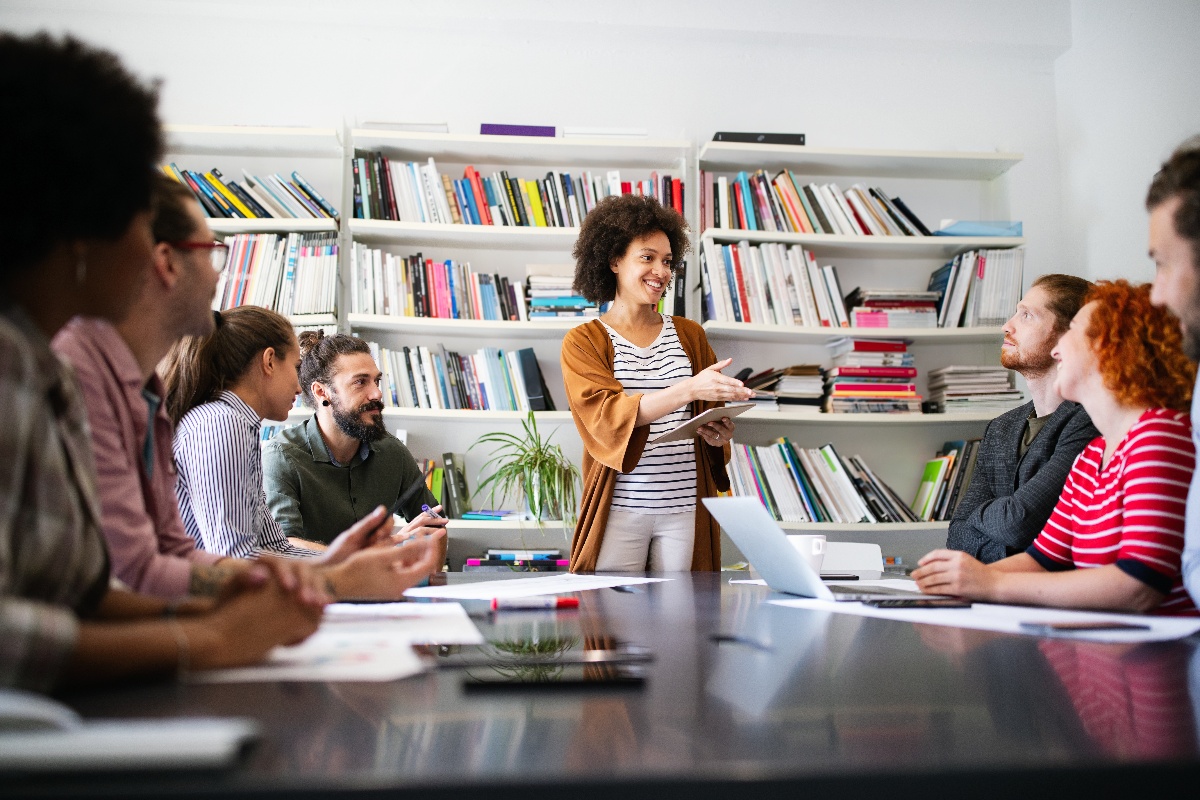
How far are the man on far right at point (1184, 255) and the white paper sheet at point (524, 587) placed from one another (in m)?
0.88

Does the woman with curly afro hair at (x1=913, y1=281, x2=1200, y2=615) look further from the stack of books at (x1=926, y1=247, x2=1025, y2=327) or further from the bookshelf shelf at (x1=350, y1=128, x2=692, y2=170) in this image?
the bookshelf shelf at (x1=350, y1=128, x2=692, y2=170)

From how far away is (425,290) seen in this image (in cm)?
349

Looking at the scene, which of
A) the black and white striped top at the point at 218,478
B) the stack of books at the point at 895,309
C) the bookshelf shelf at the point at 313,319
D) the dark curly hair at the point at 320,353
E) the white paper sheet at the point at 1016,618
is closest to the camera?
the white paper sheet at the point at 1016,618

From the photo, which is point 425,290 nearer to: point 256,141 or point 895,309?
point 256,141

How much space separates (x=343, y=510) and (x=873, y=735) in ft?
7.73

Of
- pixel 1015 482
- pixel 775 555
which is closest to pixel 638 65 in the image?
pixel 1015 482

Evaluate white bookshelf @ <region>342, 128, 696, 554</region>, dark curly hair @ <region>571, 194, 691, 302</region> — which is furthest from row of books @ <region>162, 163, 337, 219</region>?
dark curly hair @ <region>571, 194, 691, 302</region>

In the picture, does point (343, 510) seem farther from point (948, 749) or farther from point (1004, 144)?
point (1004, 144)

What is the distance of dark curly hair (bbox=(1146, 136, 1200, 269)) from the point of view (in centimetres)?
109

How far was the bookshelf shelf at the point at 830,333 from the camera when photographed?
11.4 feet

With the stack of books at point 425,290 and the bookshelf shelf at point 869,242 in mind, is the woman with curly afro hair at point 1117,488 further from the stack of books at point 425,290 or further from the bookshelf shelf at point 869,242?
the stack of books at point 425,290

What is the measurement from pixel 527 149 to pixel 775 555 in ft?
8.13

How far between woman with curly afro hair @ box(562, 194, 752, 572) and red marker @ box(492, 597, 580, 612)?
0.95m

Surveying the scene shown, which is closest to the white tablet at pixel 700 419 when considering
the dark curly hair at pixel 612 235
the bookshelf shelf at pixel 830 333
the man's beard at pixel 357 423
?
the dark curly hair at pixel 612 235
